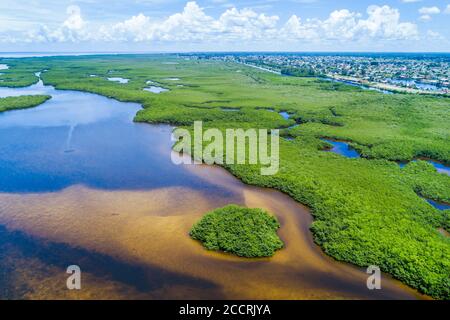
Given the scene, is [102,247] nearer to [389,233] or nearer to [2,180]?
[2,180]

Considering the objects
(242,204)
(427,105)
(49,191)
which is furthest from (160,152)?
(427,105)

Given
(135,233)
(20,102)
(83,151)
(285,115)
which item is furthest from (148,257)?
(20,102)

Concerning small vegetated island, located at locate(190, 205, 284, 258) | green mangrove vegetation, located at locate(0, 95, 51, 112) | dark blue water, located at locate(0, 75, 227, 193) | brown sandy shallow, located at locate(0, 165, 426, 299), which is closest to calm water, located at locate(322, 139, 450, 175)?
brown sandy shallow, located at locate(0, 165, 426, 299)

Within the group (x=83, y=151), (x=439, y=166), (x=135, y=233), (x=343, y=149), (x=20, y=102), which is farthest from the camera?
(x=20, y=102)

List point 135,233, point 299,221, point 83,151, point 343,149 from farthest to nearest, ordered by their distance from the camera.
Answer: point 343,149
point 83,151
point 299,221
point 135,233

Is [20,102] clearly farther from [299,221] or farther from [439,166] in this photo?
[439,166]
